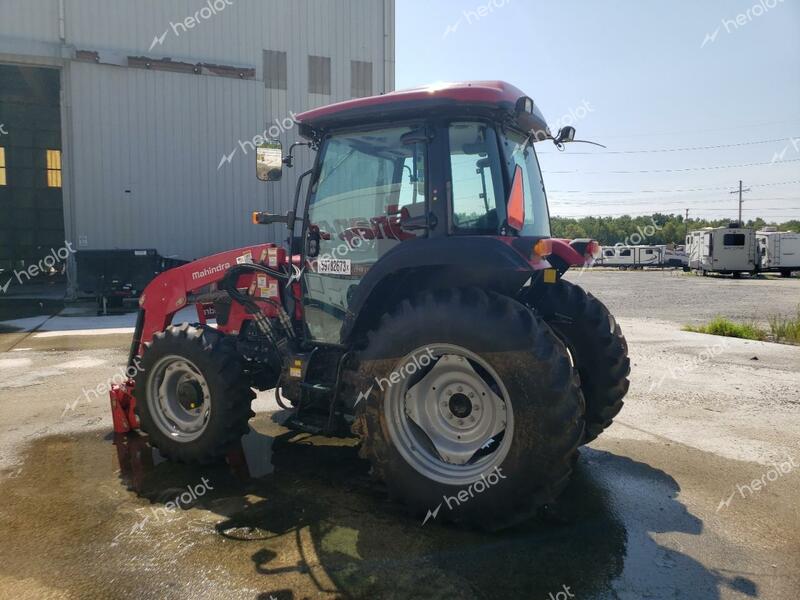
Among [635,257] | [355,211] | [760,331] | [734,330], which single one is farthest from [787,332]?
[635,257]

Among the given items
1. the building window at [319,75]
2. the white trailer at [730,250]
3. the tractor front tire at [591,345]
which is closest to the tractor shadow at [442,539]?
the tractor front tire at [591,345]

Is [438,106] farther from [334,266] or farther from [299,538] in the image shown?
[299,538]

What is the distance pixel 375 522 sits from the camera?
3545 mm

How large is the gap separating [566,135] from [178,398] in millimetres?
3525

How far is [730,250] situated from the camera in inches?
1233

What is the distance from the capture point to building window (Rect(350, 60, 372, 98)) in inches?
772

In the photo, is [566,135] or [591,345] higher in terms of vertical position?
[566,135]

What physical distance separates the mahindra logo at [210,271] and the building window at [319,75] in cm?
1577

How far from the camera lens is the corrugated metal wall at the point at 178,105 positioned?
17188 mm

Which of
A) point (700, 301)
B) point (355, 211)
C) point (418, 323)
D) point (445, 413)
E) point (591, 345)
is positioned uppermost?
point (355, 211)

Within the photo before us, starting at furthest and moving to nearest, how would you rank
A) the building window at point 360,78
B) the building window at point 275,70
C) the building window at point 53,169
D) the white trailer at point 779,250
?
the white trailer at point 779,250 → the building window at point 53,169 → the building window at point 360,78 → the building window at point 275,70

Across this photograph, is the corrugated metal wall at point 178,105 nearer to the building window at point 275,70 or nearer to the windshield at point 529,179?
the building window at point 275,70

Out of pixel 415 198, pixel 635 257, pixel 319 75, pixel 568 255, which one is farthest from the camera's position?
pixel 635 257

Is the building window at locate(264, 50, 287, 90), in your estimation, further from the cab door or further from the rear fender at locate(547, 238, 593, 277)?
the rear fender at locate(547, 238, 593, 277)
